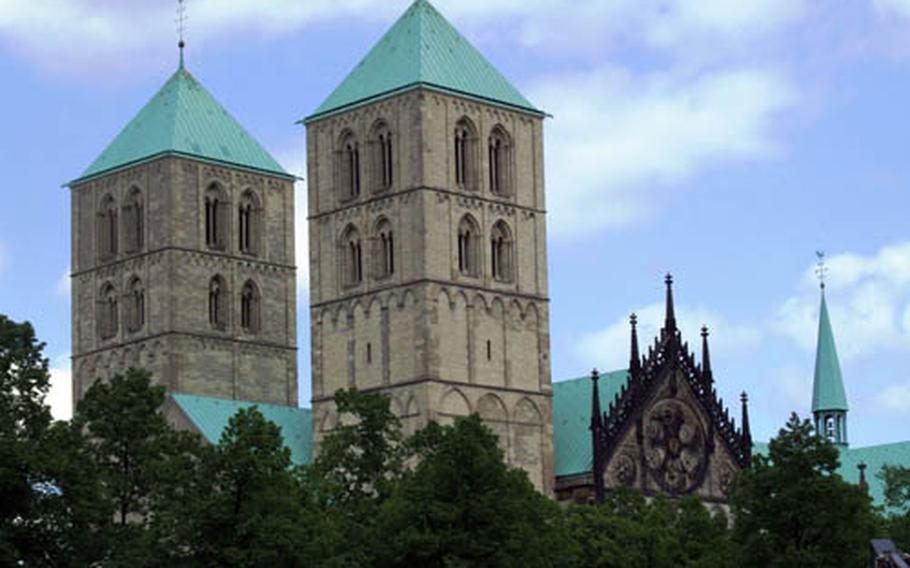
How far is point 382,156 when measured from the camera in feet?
445

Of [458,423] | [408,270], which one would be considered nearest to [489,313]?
[408,270]

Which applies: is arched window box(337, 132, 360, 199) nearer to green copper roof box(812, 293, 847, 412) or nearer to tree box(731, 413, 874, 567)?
tree box(731, 413, 874, 567)

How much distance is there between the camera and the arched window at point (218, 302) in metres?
146

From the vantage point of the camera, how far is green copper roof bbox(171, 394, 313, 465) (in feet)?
445

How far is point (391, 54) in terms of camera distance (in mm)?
137000

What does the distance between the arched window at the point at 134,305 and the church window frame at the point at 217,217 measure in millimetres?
3840

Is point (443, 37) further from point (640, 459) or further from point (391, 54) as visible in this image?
point (640, 459)

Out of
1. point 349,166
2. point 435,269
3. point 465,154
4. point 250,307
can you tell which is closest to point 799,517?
point 435,269

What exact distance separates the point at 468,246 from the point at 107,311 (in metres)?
20.6

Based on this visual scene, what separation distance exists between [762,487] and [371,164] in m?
39.9

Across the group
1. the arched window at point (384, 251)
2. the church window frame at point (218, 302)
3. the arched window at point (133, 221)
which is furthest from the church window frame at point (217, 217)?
the arched window at point (384, 251)

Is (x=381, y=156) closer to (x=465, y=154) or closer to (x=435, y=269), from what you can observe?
(x=465, y=154)

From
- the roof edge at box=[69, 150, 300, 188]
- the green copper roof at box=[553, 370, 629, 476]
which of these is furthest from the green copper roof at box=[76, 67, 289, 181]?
the green copper roof at box=[553, 370, 629, 476]

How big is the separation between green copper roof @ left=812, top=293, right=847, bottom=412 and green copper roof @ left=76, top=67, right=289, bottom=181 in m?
45.2
